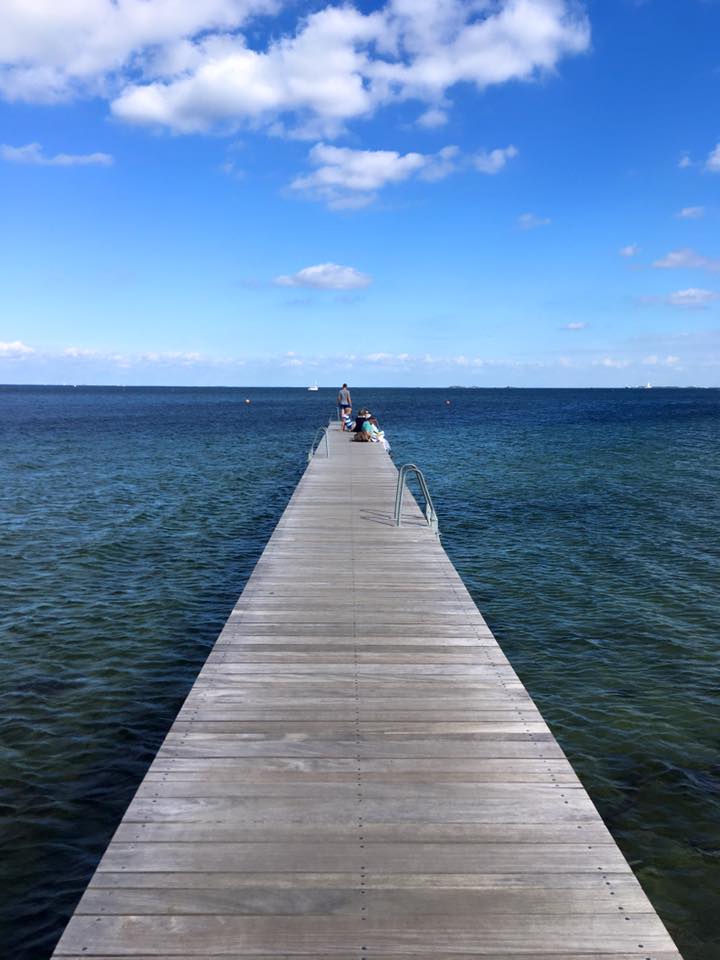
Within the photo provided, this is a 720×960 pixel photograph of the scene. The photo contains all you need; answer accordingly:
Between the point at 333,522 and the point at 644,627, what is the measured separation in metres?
6.82

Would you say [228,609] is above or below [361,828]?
below

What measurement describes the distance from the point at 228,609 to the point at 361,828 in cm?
919

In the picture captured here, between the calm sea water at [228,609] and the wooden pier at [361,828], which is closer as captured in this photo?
the wooden pier at [361,828]

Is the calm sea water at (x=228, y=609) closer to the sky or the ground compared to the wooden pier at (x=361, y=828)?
closer to the ground

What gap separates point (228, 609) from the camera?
13430mm

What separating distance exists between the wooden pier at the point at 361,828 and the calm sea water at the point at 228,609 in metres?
1.81

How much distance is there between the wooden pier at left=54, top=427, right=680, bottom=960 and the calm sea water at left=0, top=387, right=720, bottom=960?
5.94 ft

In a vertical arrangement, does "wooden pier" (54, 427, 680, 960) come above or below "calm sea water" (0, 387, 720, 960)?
above

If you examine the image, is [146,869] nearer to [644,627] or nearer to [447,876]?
[447,876]

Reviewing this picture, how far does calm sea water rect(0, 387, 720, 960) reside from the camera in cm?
666

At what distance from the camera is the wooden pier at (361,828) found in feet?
12.2

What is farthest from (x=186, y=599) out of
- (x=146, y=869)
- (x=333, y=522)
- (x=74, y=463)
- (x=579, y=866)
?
(x=74, y=463)

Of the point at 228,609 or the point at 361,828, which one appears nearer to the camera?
the point at 361,828

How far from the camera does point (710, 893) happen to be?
594cm
